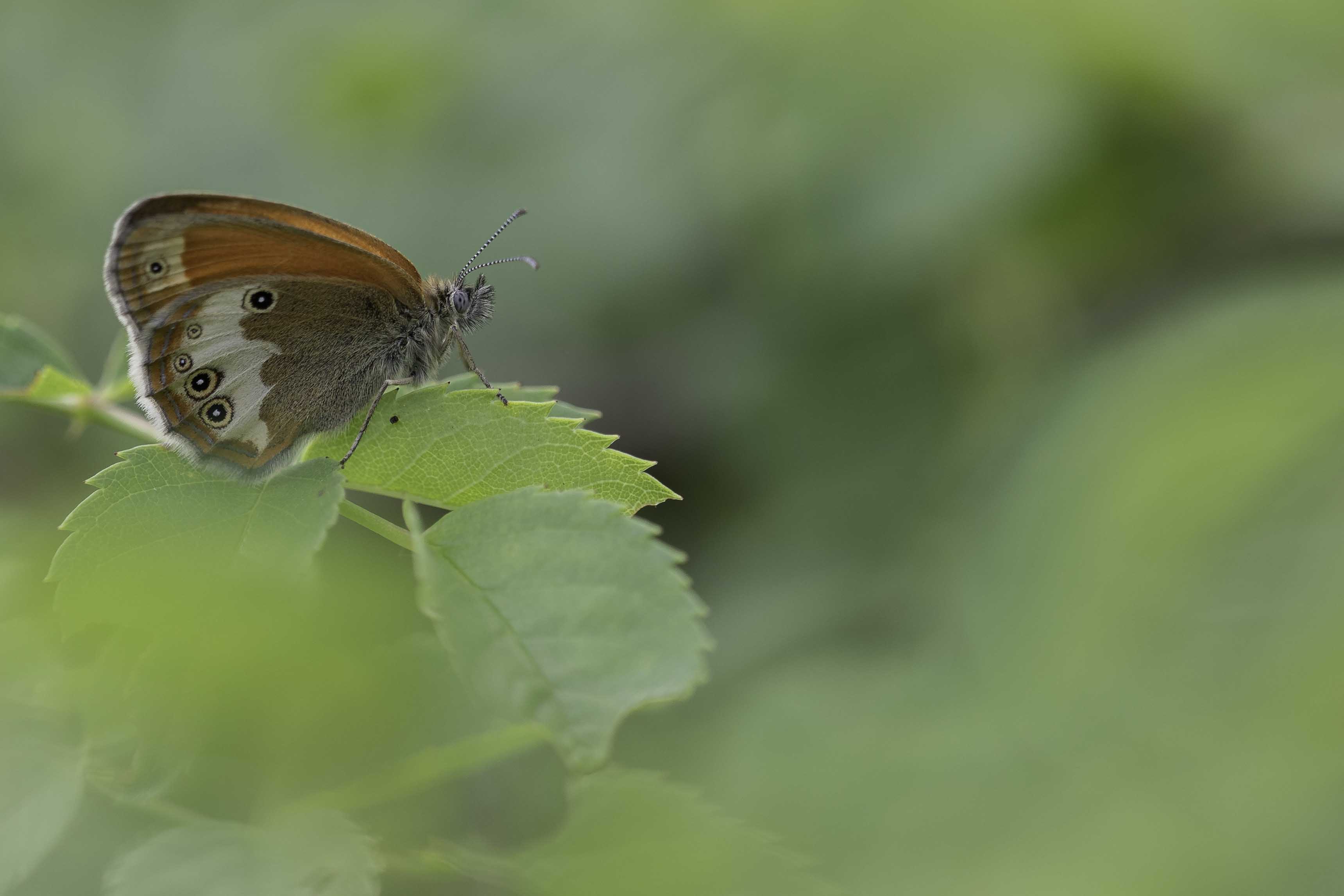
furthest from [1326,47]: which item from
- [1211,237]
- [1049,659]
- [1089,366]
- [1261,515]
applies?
[1049,659]

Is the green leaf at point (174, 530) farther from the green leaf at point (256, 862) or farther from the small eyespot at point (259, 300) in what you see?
the small eyespot at point (259, 300)

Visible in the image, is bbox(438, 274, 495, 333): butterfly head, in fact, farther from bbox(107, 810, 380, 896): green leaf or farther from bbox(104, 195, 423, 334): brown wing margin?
bbox(107, 810, 380, 896): green leaf

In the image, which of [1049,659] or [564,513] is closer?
[564,513]

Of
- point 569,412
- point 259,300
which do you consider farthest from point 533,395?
point 259,300

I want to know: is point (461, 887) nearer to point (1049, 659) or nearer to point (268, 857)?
point (268, 857)

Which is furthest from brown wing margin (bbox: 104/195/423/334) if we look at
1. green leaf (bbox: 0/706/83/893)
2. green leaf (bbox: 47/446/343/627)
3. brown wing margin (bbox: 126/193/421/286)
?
green leaf (bbox: 0/706/83/893)

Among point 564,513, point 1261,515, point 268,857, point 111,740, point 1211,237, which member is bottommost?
point 268,857

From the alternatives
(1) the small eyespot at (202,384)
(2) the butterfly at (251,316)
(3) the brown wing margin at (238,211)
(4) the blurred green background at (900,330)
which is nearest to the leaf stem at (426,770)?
(4) the blurred green background at (900,330)
